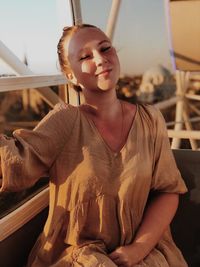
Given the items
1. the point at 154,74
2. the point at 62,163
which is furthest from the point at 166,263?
the point at 154,74

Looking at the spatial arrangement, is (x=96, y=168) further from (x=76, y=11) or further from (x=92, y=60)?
(x=76, y=11)

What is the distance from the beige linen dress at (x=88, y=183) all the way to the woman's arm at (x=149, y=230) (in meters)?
0.03

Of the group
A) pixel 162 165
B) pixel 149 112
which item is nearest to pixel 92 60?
pixel 149 112

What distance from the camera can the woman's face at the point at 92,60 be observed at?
3.83 ft

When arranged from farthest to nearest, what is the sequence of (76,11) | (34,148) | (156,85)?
(156,85) → (76,11) → (34,148)

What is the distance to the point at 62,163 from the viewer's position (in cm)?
119

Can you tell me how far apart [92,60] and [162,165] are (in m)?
0.39

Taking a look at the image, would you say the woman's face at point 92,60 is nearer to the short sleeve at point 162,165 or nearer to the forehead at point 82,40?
the forehead at point 82,40

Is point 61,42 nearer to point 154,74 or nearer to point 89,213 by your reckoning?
point 89,213

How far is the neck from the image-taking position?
1224 mm

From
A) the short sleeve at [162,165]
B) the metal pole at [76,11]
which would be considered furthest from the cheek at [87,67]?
the metal pole at [76,11]

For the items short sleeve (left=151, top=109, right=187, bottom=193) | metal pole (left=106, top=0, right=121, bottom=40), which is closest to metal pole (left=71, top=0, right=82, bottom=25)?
metal pole (left=106, top=0, right=121, bottom=40)

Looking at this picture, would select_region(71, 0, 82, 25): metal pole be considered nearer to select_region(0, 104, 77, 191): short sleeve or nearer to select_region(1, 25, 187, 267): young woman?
select_region(1, 25, 187, 267): young woman

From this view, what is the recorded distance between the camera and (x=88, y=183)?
1.16 meters
